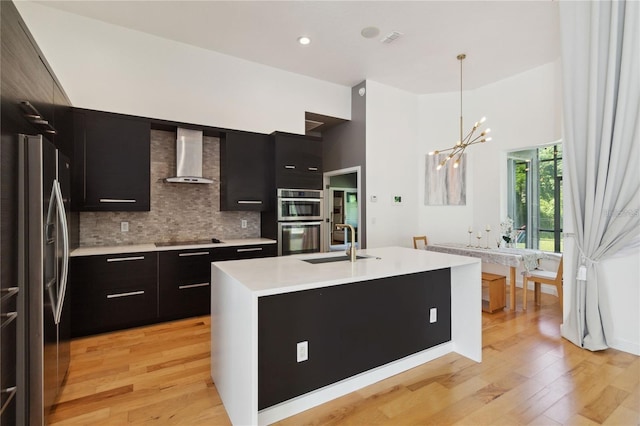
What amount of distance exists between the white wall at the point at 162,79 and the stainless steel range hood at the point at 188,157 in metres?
0.36

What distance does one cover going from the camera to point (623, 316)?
280 cm

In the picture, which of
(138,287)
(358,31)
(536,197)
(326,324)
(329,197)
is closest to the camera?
(326,324)

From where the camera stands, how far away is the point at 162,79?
388cm

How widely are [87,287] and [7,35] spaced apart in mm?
2355

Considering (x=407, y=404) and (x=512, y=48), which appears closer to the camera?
(x=407, y=404)

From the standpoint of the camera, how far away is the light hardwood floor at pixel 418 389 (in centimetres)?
187

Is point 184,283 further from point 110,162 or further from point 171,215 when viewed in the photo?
point 110,162

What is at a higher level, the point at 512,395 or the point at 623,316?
the point at 623,316

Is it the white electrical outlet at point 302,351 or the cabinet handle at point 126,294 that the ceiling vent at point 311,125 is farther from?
the white electrical outlet at point 302,351

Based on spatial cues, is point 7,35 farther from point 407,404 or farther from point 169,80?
point 407,404

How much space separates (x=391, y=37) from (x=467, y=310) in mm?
3330

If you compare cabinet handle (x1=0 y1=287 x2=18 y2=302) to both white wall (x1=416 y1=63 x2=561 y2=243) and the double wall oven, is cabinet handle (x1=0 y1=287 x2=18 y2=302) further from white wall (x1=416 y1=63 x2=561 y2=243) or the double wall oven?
white wall (x1=416 y1=63 x2=561 y2=243)

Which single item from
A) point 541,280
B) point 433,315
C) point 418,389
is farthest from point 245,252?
point 541,280

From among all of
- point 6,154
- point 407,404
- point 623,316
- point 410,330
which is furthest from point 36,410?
point 623,316
